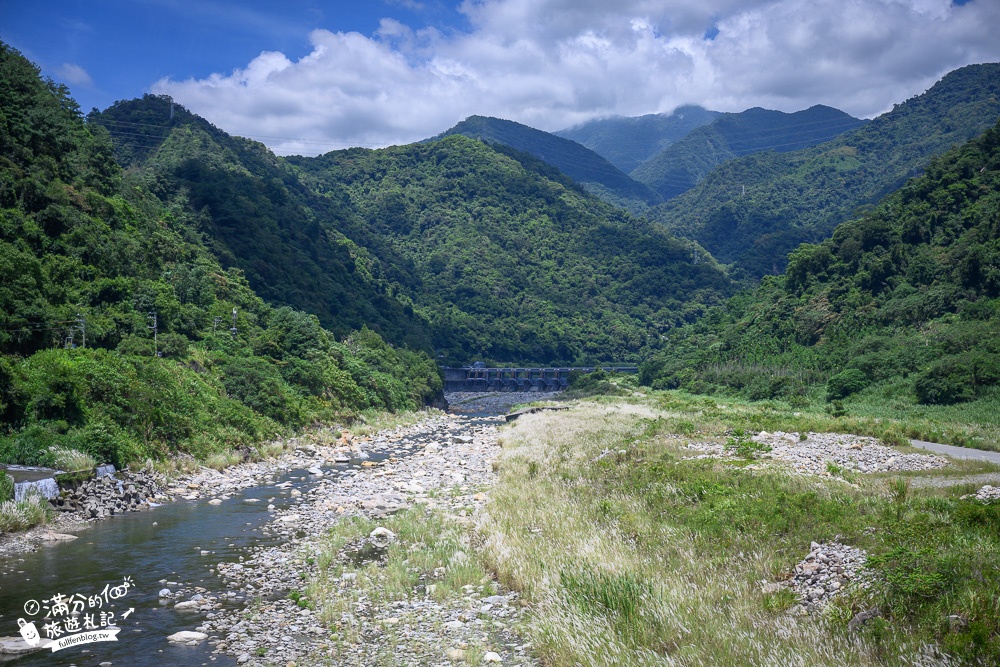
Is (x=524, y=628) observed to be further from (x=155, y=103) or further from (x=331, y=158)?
(x=331, y=158)

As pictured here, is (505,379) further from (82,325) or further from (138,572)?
(138,572)

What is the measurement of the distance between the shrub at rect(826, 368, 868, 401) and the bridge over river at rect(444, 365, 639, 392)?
66828mm

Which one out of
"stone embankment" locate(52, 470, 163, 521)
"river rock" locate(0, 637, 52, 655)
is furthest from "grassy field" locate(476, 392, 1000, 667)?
"stone embankment" locate(52, 470, 163, 521)

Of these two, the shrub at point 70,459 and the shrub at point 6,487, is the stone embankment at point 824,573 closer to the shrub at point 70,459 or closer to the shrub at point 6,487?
the shrub at point 6,487

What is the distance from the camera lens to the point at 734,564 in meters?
11.6

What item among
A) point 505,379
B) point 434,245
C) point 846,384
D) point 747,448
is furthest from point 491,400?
point 747,448

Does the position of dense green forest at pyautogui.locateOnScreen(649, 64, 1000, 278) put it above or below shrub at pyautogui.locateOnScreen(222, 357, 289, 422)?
above

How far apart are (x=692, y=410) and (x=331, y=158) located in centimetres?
16543

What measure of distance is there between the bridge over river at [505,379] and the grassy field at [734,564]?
95.7 meters

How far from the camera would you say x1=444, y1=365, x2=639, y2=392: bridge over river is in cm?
11656

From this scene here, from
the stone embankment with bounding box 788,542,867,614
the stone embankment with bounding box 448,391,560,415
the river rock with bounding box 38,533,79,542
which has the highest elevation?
the stone embankment with bounding box 788,542,867,614

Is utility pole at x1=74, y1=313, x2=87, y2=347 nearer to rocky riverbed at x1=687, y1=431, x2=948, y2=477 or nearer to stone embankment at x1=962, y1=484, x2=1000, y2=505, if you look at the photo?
rocky riverbed at x1=687, y1=431, x2=948, y2=477

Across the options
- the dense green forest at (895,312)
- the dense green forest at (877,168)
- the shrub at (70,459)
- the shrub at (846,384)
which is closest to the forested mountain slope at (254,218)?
the dense green forest at (895,312)

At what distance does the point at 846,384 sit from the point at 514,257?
118046 mm
